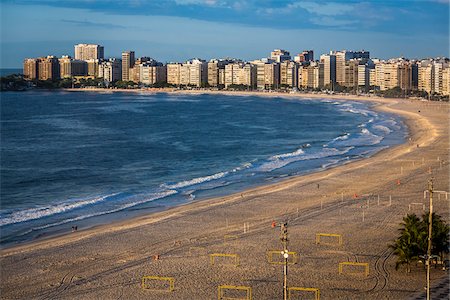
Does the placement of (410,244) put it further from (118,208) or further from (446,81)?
(446,81)

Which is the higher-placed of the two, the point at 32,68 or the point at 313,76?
the point at 32,68

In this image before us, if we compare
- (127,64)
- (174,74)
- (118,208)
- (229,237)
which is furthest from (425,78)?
(229,237)

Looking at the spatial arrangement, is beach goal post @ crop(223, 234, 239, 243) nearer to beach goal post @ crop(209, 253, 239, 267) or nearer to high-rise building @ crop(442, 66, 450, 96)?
beach goal post @ crop(209, 253, 239, 267)

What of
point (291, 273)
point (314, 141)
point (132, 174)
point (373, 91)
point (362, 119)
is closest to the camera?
point (291, 273)

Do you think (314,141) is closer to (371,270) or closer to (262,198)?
(262,198)

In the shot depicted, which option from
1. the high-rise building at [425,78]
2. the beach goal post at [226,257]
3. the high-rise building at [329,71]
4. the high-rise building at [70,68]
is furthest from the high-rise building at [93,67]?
the beach goal post at [226,257]

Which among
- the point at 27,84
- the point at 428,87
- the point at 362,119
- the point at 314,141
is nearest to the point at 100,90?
the point at 27,84
